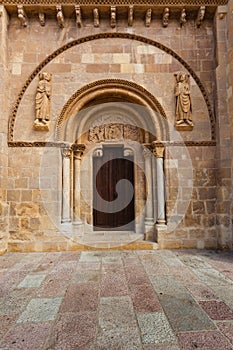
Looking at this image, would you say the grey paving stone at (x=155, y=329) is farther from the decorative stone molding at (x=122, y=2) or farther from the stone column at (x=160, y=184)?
the decorative stone molding at (x=122, y=2)

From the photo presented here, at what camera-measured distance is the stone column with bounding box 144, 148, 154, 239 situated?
5.08 meters

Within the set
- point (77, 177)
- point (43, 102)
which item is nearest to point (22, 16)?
point (43, 102)

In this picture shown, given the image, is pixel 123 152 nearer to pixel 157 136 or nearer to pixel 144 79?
pixel 157 136

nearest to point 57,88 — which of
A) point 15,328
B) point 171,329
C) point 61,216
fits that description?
point 61,216

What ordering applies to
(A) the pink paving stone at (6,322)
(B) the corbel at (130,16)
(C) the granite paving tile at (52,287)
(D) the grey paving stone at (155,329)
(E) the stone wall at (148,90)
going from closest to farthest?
(D) the grey paving stone at (155,329), (A) the pink paving stone at (6,322), (C) the granite paving tile at (52,287), (E) the stone wall at (148,90), (B) the corbel at (130,16)

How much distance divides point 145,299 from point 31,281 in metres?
1.63

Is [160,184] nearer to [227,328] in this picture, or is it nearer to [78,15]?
[227,328]

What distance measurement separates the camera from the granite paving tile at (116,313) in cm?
208

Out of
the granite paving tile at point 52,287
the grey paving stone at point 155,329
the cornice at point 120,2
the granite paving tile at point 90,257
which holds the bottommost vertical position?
the granite paving tile at point 90,257

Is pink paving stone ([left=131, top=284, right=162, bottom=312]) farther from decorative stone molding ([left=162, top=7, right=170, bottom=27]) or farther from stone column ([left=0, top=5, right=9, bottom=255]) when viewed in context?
decorative stone molding ([left=162, top=7, right=170, bottom=27])

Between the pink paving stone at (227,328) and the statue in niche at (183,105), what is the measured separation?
152 inches

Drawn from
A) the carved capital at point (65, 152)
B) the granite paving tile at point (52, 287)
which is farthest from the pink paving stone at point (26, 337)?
the carved capital at point (65, 152)

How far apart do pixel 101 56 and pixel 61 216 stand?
3806 mm

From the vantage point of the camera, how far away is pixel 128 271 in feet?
11.4
